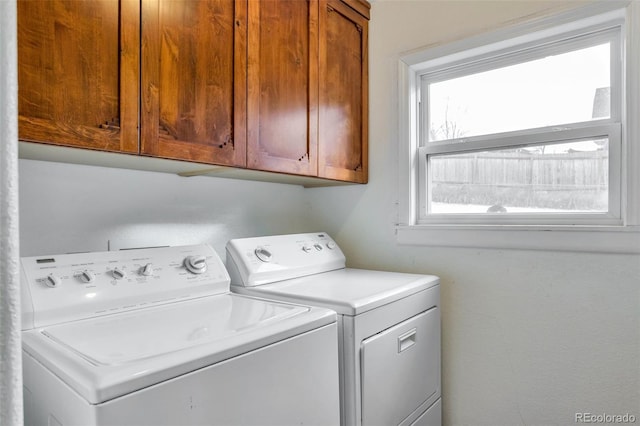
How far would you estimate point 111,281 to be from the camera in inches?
47.0

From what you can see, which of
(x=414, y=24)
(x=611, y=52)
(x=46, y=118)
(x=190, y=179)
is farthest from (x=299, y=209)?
(x=611, y=52)

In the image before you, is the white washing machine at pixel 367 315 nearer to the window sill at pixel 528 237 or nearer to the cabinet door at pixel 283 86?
the window sill at pixel 528 237

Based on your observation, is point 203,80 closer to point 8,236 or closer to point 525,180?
point 8,236

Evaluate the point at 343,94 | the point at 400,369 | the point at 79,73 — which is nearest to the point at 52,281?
the point at 79,73

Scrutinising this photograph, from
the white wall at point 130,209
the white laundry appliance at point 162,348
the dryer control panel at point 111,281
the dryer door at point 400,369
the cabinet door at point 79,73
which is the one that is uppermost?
the cabinet door at point 79,73

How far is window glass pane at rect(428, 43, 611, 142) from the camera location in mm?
1602

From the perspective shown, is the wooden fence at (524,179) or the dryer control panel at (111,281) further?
the wooden fence at (524,179)

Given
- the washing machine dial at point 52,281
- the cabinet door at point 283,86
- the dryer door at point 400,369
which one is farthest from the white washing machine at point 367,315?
the washing machine dial at point 52,281

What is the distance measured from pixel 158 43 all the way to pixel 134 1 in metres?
0.12

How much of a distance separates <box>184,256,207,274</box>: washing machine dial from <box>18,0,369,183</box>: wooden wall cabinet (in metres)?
0.37

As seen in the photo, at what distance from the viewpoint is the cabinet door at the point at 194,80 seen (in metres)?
1.17

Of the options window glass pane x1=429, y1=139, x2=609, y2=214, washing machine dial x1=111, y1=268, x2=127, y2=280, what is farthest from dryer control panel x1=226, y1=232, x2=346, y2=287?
window glass pane x1=429, y1=139, x2=609, y2=214

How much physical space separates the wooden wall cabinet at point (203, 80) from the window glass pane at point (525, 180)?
466mm

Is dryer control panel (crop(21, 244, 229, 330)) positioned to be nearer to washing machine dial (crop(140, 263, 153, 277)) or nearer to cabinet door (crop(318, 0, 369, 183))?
washing machine dial (crop(140, 263, 153, 277))
